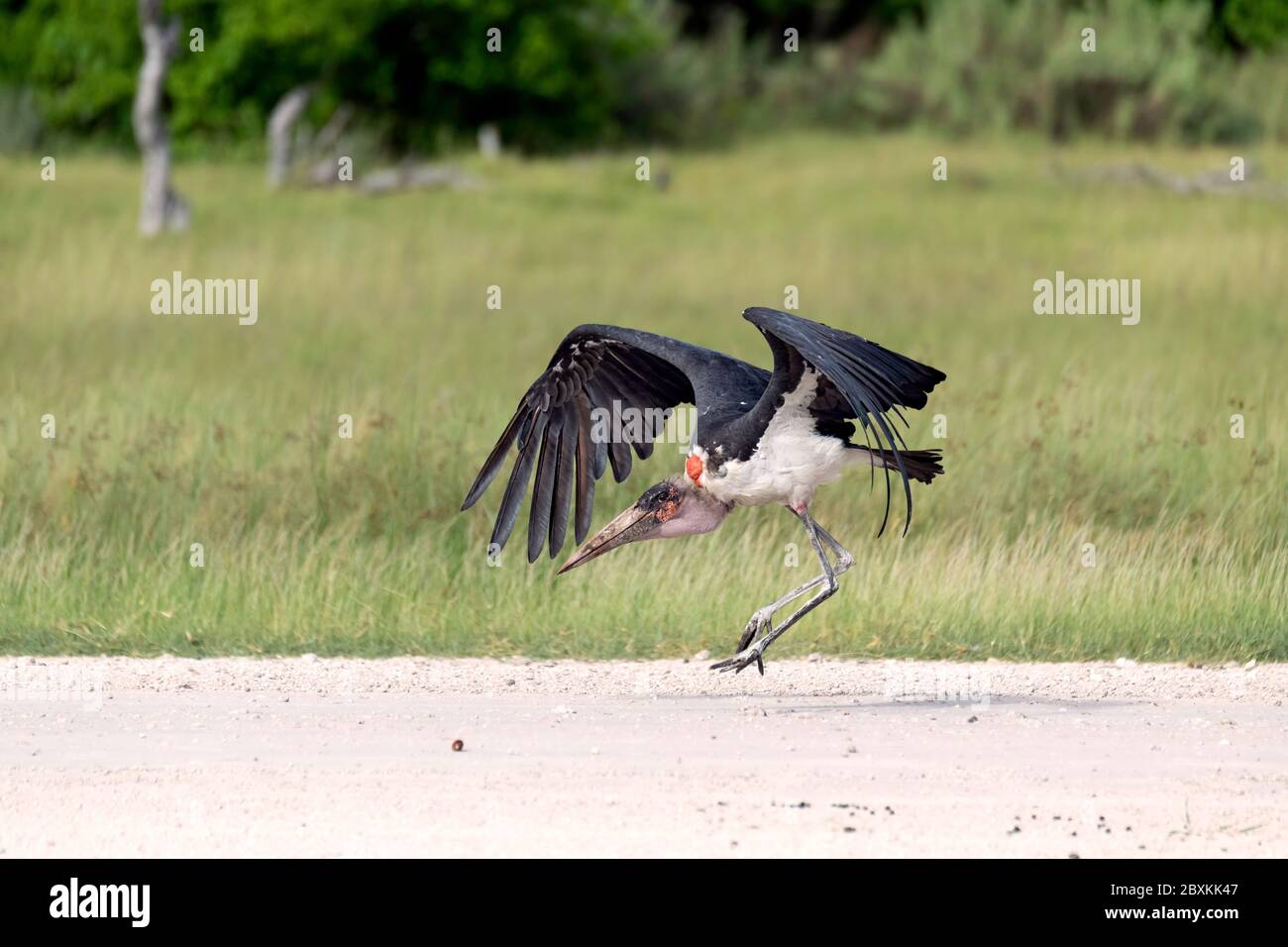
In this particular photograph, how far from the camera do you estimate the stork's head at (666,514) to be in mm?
6953

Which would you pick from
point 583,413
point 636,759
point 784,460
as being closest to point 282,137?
point 583,413

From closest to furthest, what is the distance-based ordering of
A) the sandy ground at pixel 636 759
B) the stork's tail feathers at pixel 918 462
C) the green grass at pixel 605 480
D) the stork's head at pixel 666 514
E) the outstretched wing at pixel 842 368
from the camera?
1. the sandy ground at pixel 636 759
2. the outstretched wing at pixel 842 368
3. the stork's head at pixel 666 514
4. the stork's tail feathers at pixel 918 462
5. the green grass at pixel 605 480

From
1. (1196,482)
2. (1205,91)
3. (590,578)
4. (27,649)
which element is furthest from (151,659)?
(1205,91)

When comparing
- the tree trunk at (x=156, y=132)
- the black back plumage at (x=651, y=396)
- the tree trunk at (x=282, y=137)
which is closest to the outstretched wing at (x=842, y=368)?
the black back plumage at (x=651, y=396)

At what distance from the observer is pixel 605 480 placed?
10.4 meters

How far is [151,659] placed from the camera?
313 inches

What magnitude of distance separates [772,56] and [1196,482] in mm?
29036

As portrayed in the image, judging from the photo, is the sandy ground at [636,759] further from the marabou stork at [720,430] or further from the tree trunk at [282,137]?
the tree trunk at [282,137]

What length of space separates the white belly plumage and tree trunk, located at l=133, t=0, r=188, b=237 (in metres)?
14.9

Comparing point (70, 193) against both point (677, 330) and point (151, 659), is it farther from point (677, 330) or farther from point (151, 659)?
point (151, 659)

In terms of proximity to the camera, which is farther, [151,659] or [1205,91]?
[1205,91]

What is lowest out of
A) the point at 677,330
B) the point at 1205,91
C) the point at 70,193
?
the point at 677,330

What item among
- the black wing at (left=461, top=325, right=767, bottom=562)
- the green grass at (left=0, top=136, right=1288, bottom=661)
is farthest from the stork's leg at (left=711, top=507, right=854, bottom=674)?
the green grass at (left=0, top=136, right=1288, bottom=661)

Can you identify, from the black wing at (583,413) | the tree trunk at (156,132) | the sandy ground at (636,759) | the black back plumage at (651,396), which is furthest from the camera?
the tree trunk at (156,132)
